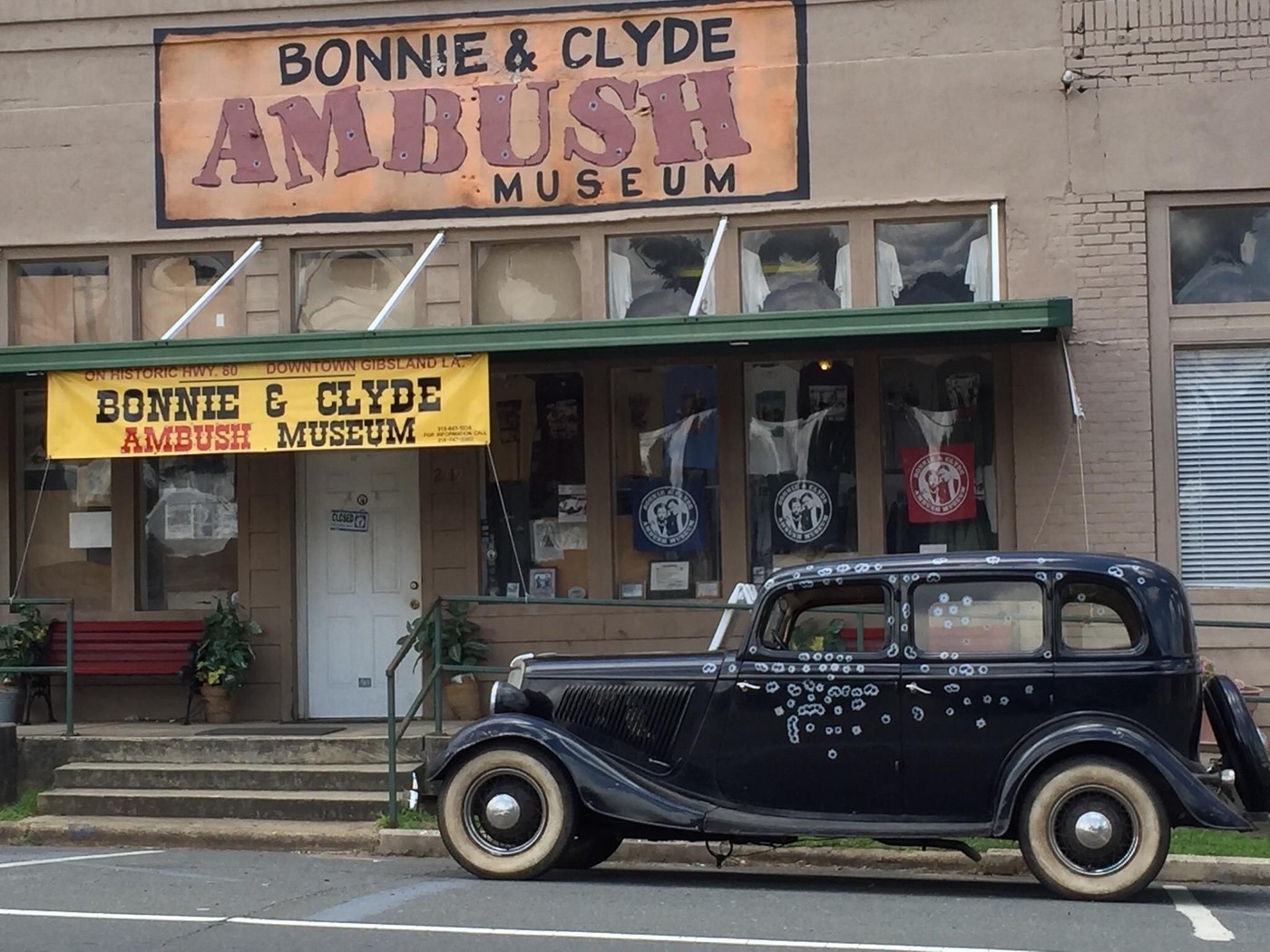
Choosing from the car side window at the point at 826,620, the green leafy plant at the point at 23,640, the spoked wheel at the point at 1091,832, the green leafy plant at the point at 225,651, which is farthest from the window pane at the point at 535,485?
the spoked wheel at the point at 1091,832

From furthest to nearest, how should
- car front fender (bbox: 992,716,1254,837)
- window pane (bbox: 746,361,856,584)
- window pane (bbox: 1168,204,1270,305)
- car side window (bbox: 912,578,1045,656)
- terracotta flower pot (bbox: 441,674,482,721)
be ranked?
window pane (bbox: 746,361,856,584) → terracotta flower pot (bbox: 441,674,482,721) → window pane (bbox: 1168,204,1270,305) → car side window (bbox: 912,578,1045,656) → car front fender (bbox: 992,716,1254,837)

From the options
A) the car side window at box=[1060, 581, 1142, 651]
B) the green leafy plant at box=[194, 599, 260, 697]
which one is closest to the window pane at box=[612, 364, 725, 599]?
the green leafy plant at box=[194, 599, 260, 697]

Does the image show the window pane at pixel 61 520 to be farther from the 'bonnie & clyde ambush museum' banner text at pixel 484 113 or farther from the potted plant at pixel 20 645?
the 'bonnie & clyde ambush museum' banner text at pixel 484 113

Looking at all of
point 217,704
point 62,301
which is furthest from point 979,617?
point 62,301

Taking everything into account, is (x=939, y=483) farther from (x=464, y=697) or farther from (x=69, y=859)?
(x=69, y=859)

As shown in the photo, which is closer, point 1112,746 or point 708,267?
point 1112,746

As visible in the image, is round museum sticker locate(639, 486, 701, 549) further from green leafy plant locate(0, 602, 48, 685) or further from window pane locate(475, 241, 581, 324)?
green leafy plant locate(0, 602, 48, 685)

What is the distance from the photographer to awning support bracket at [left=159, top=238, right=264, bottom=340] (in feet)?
43.0

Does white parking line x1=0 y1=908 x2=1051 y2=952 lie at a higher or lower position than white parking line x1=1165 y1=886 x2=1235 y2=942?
higher

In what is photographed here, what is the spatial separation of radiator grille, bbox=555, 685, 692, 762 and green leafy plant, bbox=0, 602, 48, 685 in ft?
19.7

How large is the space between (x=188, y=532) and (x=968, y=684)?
25.6 ft

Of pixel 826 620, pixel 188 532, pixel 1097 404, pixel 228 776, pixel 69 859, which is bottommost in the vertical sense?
pixel 69 859

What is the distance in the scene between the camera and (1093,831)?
810 cm

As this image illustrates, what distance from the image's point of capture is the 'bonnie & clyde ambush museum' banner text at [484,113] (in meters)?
13.3
